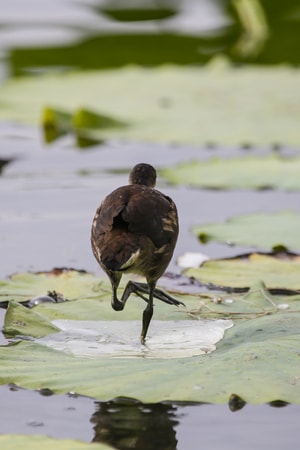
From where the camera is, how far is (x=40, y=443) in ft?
8.52

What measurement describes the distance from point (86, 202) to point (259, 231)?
1.01 m

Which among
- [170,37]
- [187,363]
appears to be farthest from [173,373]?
[170,37]

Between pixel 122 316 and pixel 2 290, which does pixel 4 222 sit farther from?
pixel 122 316

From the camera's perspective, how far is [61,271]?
420cm

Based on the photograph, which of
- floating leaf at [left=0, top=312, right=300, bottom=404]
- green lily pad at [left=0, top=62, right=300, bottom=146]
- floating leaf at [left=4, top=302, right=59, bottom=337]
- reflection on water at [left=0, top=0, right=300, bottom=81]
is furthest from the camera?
reflection on water at [left=0, top=0, right=300, bottom=81]

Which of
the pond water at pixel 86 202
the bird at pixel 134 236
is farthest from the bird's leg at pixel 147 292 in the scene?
the pond water at pixel 86 202

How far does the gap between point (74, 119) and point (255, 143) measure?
3.44 feet

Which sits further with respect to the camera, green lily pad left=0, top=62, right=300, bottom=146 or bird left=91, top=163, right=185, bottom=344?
green lily pad left=0, top=62, right=300, bottom=146

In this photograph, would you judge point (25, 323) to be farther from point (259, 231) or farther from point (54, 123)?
point (54, 123)

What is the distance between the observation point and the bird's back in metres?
3.21

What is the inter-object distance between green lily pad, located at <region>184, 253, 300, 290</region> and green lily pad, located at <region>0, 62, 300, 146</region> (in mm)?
1898

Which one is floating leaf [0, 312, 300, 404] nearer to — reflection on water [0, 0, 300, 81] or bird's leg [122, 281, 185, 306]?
bird's leg [122, 281, 185, 306]

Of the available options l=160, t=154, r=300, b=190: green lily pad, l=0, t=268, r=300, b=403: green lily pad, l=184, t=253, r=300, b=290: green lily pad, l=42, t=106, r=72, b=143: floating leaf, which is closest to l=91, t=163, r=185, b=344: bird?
l=0, t=268, r=300, b=403: green lily pad

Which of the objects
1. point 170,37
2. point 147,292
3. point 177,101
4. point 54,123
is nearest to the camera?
point 147,292
